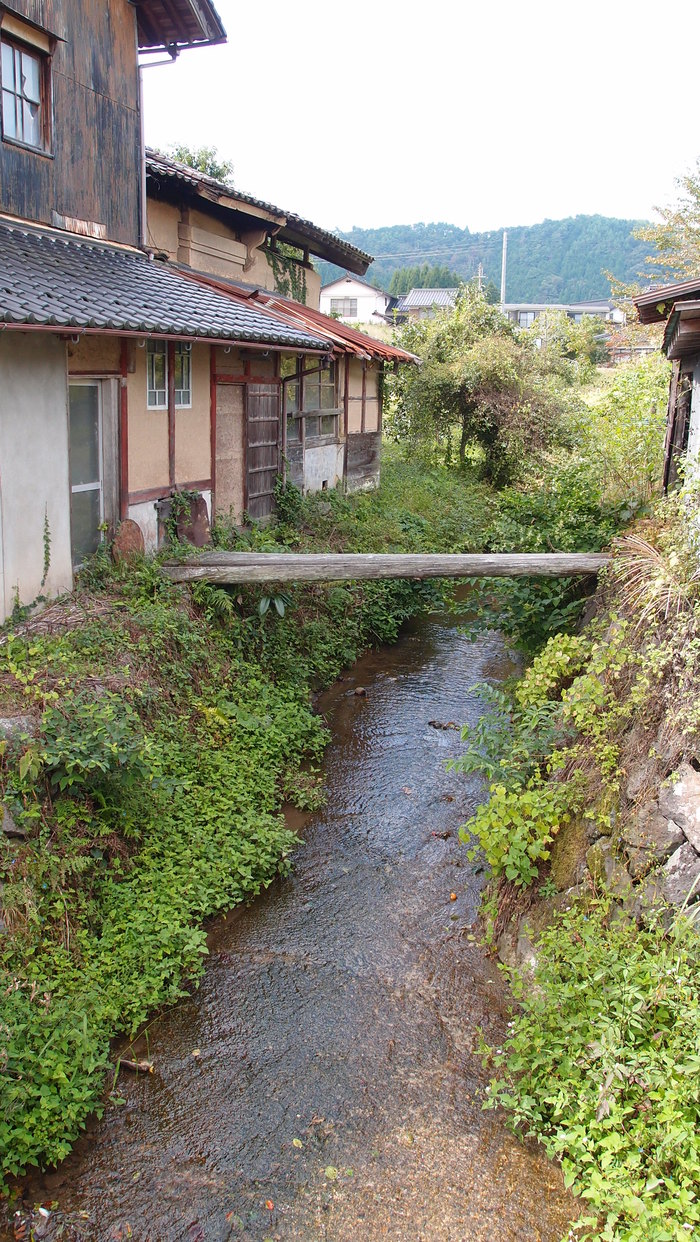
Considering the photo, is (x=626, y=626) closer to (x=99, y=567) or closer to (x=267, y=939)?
(x=267, y=939)

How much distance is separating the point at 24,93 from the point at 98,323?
12.2 feet

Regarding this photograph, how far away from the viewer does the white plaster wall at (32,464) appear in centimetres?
771

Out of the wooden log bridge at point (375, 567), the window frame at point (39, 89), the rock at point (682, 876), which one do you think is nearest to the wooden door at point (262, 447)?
the wooden log bridge at point (375, 567)

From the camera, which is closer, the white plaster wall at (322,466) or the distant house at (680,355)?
the distant house at (680,355)

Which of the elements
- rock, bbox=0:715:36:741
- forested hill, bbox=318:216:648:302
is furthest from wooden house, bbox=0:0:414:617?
forested hill, bbox=318:216:648:302

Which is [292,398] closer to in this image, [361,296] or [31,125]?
[31,125]

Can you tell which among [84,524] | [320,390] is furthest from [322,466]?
[84,524]

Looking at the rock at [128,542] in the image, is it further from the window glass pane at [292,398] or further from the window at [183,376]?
Answer: the window glass pane at [292,398]

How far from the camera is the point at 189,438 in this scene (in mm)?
11531

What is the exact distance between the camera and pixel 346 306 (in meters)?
56.8

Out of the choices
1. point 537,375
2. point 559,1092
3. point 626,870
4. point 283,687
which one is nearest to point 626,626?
point 626,870

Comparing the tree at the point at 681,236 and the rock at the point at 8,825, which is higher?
the tree at the point at 681,236

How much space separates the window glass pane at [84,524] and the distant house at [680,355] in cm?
575

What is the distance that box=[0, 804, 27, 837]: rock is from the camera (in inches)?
234
